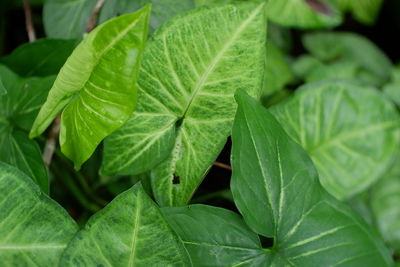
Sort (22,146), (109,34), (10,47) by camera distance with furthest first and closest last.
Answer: (10,47) → (22,146) → (109,34)

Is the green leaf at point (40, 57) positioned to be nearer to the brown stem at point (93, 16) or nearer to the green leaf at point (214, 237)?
the brown stem at point (93, 16)

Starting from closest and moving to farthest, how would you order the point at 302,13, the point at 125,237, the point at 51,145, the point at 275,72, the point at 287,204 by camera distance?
the point at 125,237
the point at 287,204
the point at 51,145
the point at 302,13
the point at 275,72

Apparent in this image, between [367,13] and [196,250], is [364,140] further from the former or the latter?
[367,13]

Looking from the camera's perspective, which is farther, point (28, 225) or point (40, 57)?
point (40, 57)

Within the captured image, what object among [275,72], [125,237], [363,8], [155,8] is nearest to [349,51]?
[363,8]

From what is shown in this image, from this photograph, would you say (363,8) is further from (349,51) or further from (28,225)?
(28,225)

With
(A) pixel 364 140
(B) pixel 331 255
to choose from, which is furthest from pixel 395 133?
(B) pixel 331 255
